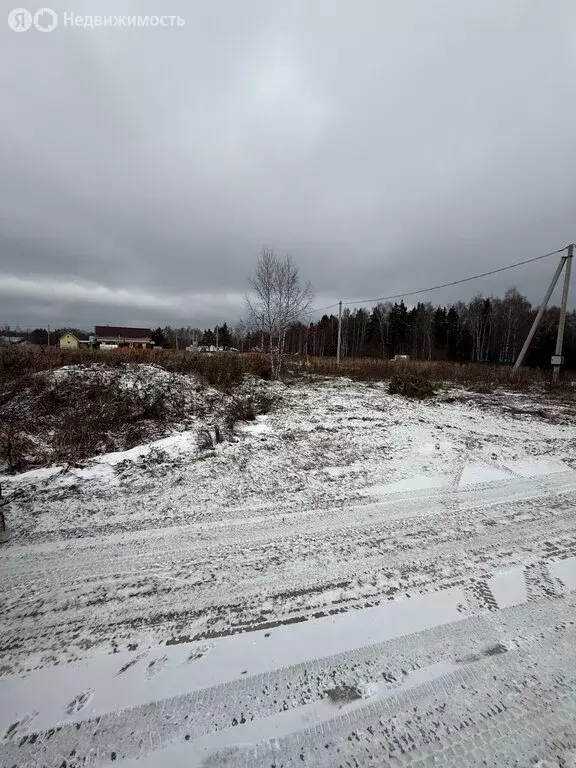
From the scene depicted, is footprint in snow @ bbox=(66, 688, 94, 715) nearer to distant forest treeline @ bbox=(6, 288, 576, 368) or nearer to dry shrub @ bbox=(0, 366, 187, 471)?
dry shrub @ bbox=(0, 366, 187, 471)

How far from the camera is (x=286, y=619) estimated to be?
2348 millimetres

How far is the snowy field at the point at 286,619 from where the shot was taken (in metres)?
1.66

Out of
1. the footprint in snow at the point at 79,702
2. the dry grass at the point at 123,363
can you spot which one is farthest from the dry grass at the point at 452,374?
the footprint in snow at the point at 79,702

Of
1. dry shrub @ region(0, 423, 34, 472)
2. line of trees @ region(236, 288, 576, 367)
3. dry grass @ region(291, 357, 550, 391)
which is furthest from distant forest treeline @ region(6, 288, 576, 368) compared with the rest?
dry shrub @ region(0, 423, 34, 472)

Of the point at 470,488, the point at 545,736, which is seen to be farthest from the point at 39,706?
the point at 470,488

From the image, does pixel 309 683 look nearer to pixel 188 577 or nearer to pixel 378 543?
pixel 188 577

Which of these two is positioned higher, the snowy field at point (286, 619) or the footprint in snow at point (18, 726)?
the footprint in snow at point (18, 726)

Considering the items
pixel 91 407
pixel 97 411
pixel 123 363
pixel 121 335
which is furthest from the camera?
pixel 121 335

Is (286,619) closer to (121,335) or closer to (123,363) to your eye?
(123,363)

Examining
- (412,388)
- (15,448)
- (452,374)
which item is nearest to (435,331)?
(452,374)

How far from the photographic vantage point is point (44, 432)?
6.47 m

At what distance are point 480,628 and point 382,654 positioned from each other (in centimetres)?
73

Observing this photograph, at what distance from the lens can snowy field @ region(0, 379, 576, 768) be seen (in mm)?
1658

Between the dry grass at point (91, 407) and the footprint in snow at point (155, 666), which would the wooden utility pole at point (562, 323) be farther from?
the footprint in snow at point (155, 666)
